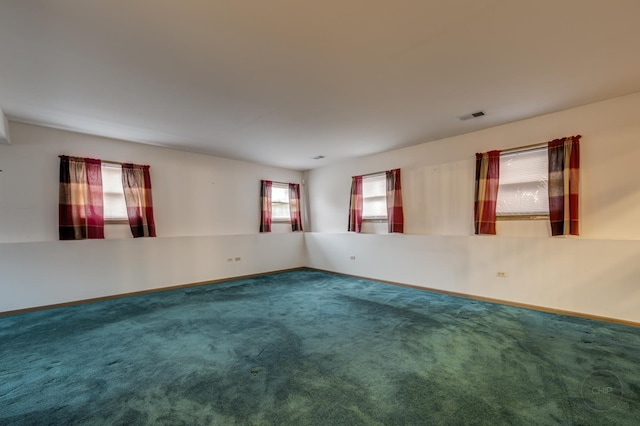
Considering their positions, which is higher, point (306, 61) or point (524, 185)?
point (306, 61)

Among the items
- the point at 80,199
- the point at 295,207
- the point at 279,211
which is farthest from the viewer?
the point at 295,207

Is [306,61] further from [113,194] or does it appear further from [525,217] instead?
[113,194]

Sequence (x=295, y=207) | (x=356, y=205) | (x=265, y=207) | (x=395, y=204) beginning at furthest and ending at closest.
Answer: (x=295, y=207), (x=265, y=207), (x=356, y=205), (x=395, y=204)

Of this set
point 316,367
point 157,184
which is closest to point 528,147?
point 316,367

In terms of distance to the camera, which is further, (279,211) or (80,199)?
(279,211)

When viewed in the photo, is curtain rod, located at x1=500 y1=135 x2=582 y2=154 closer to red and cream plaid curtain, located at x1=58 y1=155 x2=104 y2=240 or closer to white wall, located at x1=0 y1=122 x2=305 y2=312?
white wall, located at x1=0 y1=122 x2=305 y2=312

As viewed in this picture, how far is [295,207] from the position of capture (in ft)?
23.6

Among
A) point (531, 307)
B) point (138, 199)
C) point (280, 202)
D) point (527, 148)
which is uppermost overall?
point (527, 148)

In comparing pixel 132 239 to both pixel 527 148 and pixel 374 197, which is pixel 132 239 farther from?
pixel 527 148

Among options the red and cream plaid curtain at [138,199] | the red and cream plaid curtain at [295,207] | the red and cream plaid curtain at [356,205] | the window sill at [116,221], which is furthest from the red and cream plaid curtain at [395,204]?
the window sill at [116,221]

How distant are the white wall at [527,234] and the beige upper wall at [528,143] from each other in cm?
1

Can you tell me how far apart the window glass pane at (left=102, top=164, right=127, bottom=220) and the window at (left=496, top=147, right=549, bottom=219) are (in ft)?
20.1

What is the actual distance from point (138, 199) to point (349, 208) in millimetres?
4141

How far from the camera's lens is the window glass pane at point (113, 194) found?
459 centimetres
